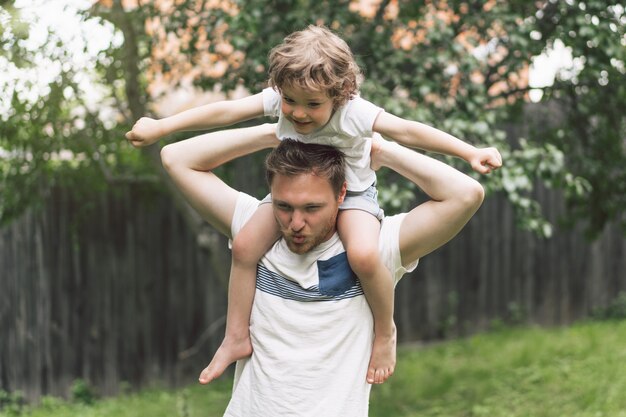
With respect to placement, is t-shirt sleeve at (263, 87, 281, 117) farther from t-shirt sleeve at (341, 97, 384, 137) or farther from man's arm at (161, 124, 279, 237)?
t-shirt sleeve at (341, 97, 384, 137)

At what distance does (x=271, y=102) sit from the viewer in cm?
214

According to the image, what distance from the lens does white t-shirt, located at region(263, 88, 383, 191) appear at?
207 cm

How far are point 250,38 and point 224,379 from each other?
3023mm

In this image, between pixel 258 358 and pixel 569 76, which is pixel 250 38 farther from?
pixel 258 358

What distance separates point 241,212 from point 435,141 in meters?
0.53

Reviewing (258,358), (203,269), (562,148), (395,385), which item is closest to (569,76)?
(562,148)

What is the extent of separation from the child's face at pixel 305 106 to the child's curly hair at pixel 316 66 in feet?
0.05

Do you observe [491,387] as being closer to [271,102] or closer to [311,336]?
[311,336]

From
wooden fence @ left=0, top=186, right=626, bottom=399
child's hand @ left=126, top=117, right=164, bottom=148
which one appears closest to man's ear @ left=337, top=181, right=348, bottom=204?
child's hand @ left=126, top=117, right=164, bottom=148

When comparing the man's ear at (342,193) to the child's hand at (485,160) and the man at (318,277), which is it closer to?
the man at (318,277)

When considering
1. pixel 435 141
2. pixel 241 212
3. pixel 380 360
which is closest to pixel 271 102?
pixel 241 212

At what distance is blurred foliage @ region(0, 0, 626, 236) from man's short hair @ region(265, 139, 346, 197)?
2073 millimetres

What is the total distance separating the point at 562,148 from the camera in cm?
550

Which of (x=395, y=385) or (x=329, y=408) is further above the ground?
(x=329, y=408)
